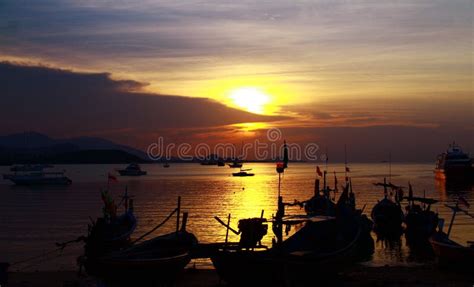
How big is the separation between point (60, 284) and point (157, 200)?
198 ft

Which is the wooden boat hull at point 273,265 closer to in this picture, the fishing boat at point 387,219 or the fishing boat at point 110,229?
the fishing boat at point 110,229

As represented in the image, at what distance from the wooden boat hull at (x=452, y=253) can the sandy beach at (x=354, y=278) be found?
1.57 feet

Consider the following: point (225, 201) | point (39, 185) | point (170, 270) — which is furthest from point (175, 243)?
point (39, 185)

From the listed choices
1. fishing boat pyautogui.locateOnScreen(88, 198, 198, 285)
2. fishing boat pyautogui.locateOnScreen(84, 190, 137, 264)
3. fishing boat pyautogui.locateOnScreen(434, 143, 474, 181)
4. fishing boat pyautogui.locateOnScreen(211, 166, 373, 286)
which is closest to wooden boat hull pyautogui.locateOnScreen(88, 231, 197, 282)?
fishing boat pyautogui.locateOnScreen(88, 198, 198, 285)

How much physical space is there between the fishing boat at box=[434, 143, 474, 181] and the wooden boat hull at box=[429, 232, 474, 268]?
4167 inches

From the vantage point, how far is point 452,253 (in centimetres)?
2766

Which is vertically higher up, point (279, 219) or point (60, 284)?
point (279, 219)

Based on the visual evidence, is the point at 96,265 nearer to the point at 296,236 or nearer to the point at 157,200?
the point at 296,236

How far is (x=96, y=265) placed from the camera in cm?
2336

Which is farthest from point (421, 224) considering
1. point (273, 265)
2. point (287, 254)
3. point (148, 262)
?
point (148, 262)

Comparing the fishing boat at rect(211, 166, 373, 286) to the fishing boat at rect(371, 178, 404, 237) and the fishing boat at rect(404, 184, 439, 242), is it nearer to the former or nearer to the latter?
the fishing boat at rect(404, 184, 439, 242)

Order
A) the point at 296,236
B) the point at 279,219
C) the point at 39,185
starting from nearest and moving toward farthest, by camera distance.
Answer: the point at 279,219
the point at 296,236
the point at 39,185

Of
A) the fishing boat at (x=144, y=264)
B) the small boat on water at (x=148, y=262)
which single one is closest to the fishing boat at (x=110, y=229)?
the small boat on water at (x=148, y=262)

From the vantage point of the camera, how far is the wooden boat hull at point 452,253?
2670 centimetres
